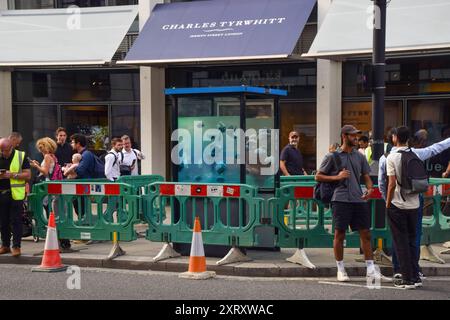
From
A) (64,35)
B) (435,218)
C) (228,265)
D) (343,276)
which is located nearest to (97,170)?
(228,265)

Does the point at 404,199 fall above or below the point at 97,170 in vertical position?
below

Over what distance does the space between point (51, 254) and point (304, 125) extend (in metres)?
8.16

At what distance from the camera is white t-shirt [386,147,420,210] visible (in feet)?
28.1

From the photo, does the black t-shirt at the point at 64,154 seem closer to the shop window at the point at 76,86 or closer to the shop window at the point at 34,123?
the shop window at the point at 76,86

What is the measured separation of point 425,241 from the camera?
33.2ft

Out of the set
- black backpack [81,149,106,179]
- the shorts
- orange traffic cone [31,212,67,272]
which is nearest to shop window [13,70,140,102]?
black backpack [81,149,106,179]

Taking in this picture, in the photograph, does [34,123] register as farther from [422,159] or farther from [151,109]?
[422,159]

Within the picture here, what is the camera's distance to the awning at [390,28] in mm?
14056

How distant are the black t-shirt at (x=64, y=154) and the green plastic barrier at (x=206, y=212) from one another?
4.18m

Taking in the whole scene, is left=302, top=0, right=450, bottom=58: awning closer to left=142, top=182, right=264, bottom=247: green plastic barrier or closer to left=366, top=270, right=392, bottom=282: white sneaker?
left=142, top=182, right=264, bottom=247: green plastic barrier

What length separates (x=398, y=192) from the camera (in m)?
8.60

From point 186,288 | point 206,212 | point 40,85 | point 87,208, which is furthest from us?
point 40,85

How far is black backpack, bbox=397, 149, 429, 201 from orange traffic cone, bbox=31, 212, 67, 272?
183 inches
